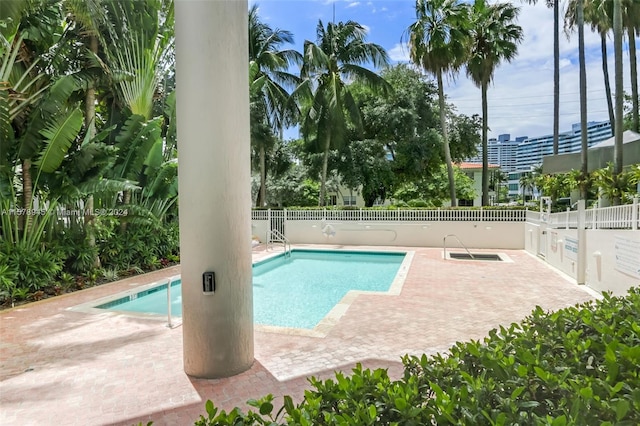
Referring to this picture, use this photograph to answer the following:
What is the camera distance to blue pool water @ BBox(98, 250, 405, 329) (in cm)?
794

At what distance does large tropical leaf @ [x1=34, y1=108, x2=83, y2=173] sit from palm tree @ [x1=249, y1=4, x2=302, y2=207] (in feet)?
40.2

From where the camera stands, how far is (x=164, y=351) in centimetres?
504

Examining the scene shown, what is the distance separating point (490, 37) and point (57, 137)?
19038 mm

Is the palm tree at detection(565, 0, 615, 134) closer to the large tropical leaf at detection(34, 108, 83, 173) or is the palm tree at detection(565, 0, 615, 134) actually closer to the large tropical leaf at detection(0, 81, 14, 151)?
the large tropical leaf at detection(34, 108, 83, 173)

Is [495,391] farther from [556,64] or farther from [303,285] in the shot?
[556,64]

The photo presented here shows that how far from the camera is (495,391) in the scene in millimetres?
1605

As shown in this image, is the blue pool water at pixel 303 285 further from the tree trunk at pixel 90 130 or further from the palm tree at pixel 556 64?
the palm tree at pixel 556 64

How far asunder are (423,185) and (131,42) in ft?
68.5

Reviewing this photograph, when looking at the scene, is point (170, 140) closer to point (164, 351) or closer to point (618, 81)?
point (164, 351)

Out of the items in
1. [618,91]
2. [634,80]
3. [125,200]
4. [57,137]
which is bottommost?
[125,200]

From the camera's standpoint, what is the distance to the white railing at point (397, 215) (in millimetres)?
14992

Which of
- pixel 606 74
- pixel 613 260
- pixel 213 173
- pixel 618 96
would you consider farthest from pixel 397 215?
pixel 606 74

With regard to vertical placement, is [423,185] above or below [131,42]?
below

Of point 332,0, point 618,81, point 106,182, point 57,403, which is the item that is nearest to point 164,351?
point 57,403
